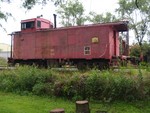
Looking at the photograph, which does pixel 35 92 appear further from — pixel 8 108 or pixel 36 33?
pixel 36 33

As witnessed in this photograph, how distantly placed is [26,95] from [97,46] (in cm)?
863

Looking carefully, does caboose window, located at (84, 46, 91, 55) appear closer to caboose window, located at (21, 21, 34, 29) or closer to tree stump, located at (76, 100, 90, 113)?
caboose window, located at (21, 21, 34, 29)

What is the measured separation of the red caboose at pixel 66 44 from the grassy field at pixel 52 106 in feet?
27.3

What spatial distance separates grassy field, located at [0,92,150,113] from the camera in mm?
8617

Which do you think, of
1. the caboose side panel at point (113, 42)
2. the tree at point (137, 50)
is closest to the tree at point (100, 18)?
the tree at point (137, 50)

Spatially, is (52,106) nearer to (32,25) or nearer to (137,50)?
(32,25)

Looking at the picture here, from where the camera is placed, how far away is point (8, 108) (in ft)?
29.0

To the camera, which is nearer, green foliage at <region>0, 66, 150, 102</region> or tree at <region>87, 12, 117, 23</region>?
green foliage at <region>0, 66, 150, 102</region>

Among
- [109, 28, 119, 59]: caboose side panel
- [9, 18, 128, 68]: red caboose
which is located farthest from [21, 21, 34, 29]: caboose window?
[109, 28, 119, 59]: caboose side panel

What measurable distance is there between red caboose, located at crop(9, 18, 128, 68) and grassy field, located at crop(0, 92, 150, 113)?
27.3ft

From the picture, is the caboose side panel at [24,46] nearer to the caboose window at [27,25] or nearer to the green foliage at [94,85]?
the caboose window at [27,25]

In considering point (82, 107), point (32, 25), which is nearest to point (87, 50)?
point (32, 25)

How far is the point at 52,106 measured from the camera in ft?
30.3

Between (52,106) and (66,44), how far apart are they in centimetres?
1124
